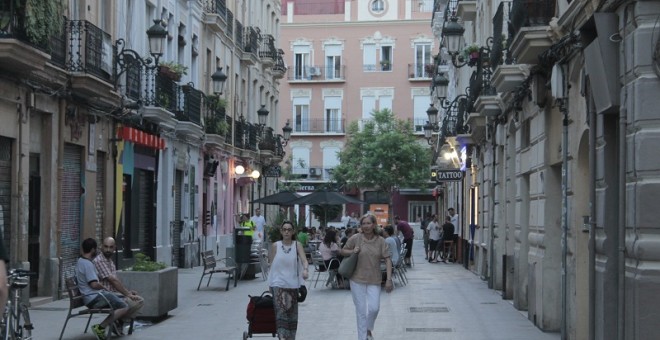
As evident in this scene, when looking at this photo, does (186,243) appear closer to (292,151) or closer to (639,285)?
(639,285)

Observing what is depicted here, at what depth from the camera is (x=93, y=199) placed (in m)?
23.2

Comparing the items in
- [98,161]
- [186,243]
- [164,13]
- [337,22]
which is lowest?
[186,243]

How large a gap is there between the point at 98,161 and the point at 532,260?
10.7 metres

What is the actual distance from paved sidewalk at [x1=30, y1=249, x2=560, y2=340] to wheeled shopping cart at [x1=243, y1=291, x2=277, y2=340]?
1.02m

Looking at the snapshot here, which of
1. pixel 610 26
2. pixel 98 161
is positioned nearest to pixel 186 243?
pixel 98 161

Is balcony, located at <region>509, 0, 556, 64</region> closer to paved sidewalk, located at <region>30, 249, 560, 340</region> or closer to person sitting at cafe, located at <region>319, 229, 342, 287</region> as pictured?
paved sidewalk, located at <region>30, 249, 560, 340</region>

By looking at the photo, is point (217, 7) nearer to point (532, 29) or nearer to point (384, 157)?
point (532, 29)

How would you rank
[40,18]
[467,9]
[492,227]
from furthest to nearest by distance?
[467,9], [492,227], [40,18]

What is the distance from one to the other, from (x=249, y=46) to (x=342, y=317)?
26.4m

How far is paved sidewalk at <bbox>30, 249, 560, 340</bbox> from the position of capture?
15.5 metres

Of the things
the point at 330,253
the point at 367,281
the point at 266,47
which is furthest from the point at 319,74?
the point at 367,281

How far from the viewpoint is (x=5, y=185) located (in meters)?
18.2

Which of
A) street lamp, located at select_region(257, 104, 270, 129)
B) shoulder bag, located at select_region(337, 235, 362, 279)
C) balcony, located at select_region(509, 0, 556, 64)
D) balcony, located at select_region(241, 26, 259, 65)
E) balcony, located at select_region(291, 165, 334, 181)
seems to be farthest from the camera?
balcony, located at select_region(291, 165, 334, 181)

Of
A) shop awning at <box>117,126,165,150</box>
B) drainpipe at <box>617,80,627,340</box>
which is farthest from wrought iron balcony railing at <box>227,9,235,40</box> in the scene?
drainpipe at <box>617,80,627,340</box>
